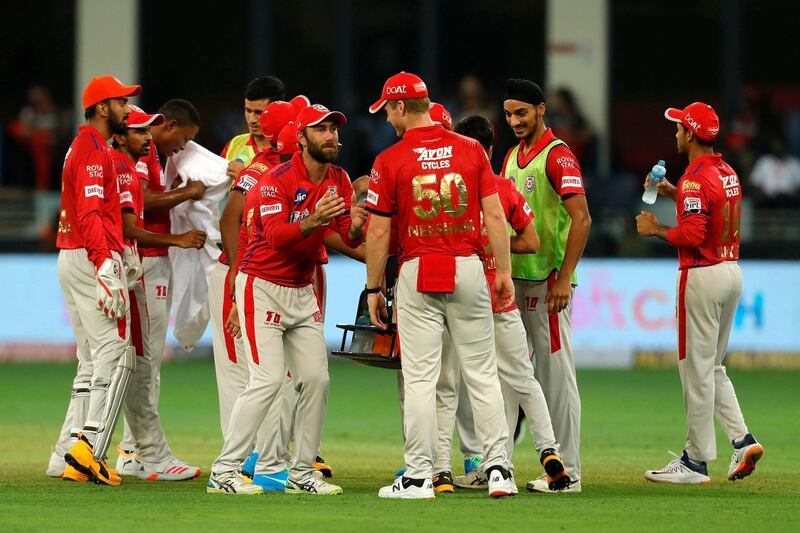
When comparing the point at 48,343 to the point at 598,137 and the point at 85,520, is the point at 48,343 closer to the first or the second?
the point at 598,137

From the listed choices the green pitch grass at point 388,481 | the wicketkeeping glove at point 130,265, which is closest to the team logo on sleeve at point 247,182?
the wicketkeeping glove at point 130,265

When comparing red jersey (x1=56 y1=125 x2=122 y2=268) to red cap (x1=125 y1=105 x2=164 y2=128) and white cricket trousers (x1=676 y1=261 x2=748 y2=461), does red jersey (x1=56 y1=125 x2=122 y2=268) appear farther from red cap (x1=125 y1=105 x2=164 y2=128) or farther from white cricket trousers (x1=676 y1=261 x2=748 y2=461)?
white cricket trousers (x1=676 y1=261 x2=748 y2=461)

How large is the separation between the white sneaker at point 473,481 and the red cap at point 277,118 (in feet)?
8.48

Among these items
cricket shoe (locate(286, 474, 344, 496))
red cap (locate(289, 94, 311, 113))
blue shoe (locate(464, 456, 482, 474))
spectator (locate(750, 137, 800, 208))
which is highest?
spectator (locate(750, 137, 800, 208))

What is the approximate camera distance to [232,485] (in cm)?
932

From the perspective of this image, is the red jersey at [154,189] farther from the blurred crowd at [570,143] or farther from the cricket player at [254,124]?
the blurred crowd at [570,143]

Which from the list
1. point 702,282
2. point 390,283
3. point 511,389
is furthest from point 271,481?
point 702,282

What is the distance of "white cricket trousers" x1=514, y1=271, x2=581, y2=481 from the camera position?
389 inches

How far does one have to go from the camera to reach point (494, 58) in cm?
2706

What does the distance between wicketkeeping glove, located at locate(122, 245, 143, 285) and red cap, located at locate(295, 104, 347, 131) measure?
1.60 m

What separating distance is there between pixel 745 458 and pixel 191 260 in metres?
4.24

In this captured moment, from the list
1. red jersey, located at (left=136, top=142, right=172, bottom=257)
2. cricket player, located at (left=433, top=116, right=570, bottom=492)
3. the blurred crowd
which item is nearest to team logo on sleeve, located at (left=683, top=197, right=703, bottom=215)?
cricket player, located at (left=433, top=116, right=570, bottom=492)

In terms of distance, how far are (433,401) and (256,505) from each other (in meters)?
1.23

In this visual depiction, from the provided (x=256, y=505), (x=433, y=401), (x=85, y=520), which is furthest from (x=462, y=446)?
(x=85, y=520)
